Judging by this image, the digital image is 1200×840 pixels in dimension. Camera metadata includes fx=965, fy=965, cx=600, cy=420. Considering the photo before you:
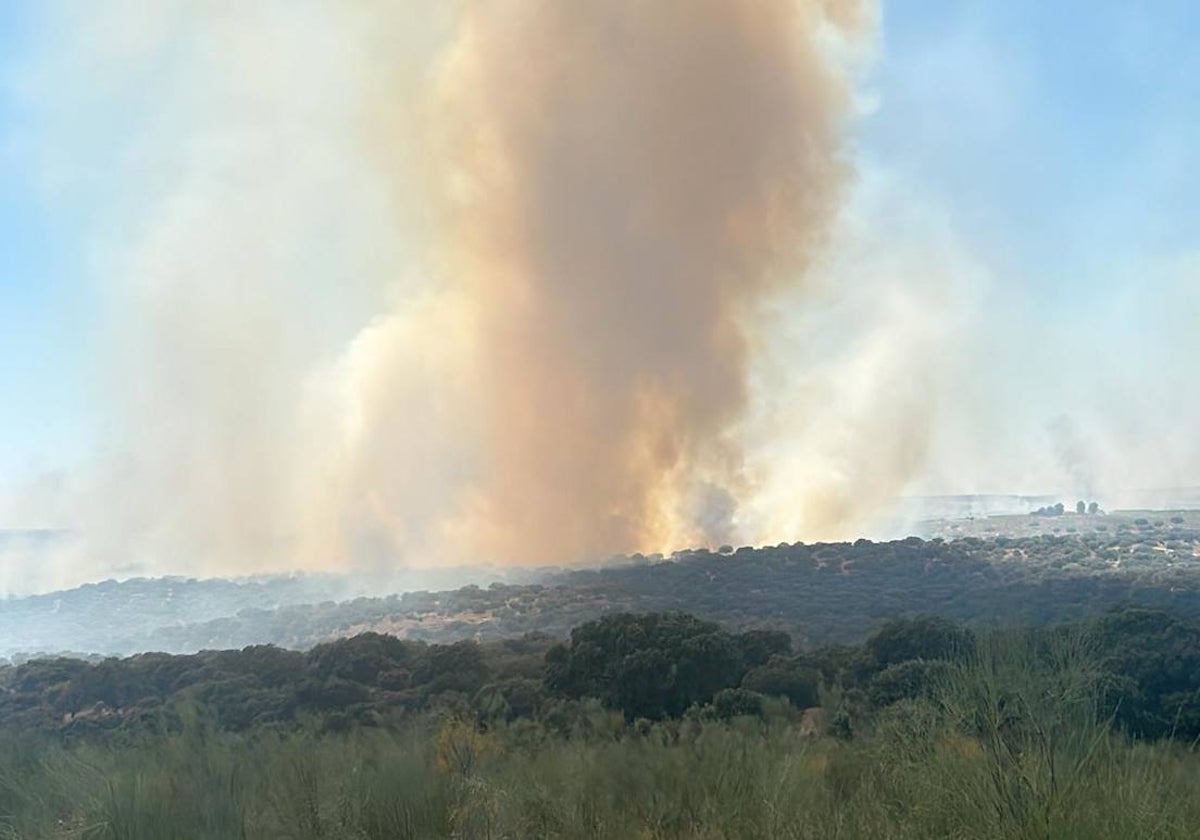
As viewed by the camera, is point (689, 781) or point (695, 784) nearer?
point (695, 784)

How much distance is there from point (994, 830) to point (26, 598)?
226ft

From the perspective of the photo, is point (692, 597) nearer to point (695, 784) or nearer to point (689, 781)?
point (689, 781)

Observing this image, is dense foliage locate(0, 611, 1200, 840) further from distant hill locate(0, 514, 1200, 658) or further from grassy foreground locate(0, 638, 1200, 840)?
distant hill locate(0, 514, 1200, 658)

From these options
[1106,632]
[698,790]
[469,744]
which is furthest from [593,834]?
[1106,632]

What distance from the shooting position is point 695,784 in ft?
29.2

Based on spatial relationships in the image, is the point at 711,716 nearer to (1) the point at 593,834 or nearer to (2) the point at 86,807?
(1) the point at 593,834

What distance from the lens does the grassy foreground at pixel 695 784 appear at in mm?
5977

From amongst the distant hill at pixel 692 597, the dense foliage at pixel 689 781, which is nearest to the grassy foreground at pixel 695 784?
the dense foliage at pixel 689 781

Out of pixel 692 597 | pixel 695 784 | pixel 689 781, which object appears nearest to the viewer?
pixel 695 784

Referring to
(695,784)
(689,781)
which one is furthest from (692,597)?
(695,784)

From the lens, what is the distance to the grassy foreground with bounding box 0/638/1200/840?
5977 millimetres

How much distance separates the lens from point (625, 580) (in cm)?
4972

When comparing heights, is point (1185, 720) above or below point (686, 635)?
below

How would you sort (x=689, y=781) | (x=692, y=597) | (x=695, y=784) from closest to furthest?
(x=695, y=784), (x=689, y=781), (x=692, y=597)
